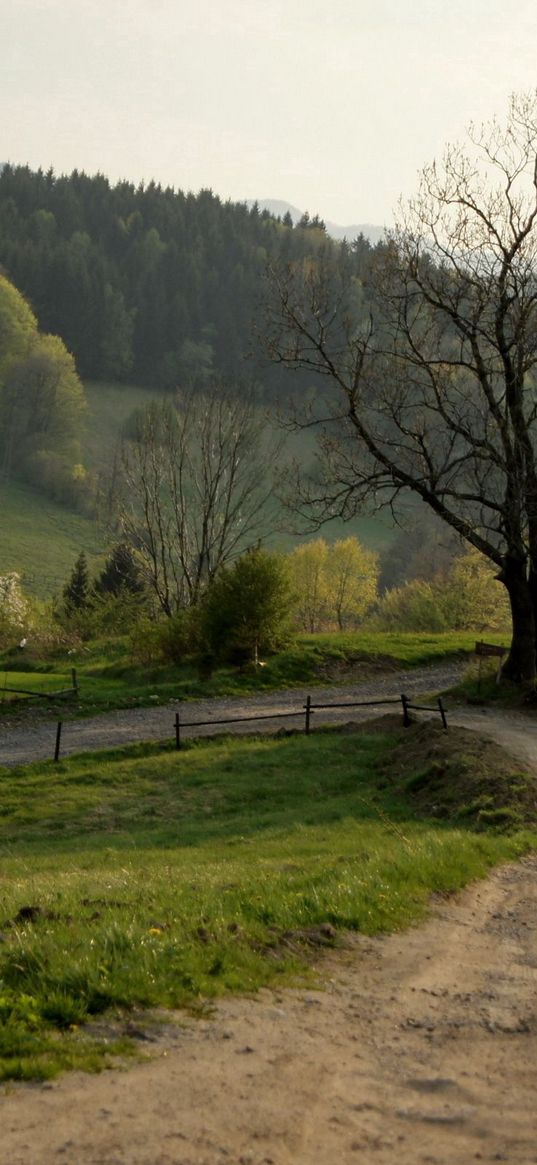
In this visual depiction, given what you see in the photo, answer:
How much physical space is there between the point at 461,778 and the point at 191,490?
34441mm

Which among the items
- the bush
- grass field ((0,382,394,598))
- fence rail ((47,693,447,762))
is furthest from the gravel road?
grass field ((0,382,394,598))

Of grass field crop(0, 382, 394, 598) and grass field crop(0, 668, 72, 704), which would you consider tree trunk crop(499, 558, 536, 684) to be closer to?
grass field crop(0, 668, 72, 704)

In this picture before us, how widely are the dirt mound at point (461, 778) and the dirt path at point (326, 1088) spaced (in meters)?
8.85

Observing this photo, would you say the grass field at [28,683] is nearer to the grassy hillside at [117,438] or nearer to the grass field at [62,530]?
the grass field at [62,530]

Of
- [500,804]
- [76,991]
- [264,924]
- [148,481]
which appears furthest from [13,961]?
[148,481]

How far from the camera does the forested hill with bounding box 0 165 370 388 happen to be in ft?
435

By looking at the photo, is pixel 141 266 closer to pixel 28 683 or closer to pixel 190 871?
pixel 28 683

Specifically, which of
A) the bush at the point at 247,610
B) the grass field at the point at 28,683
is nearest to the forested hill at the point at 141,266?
the grass field at the point at 28,683

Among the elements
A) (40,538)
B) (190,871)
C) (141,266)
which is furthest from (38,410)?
(190,871)

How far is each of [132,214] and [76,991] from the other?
160783 millimetres

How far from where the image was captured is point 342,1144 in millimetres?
6215

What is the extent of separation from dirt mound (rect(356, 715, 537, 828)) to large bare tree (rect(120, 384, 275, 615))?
26499mm

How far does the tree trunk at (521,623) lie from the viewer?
2964 centimetres

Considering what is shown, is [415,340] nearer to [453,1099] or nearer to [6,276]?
[453,1099]
